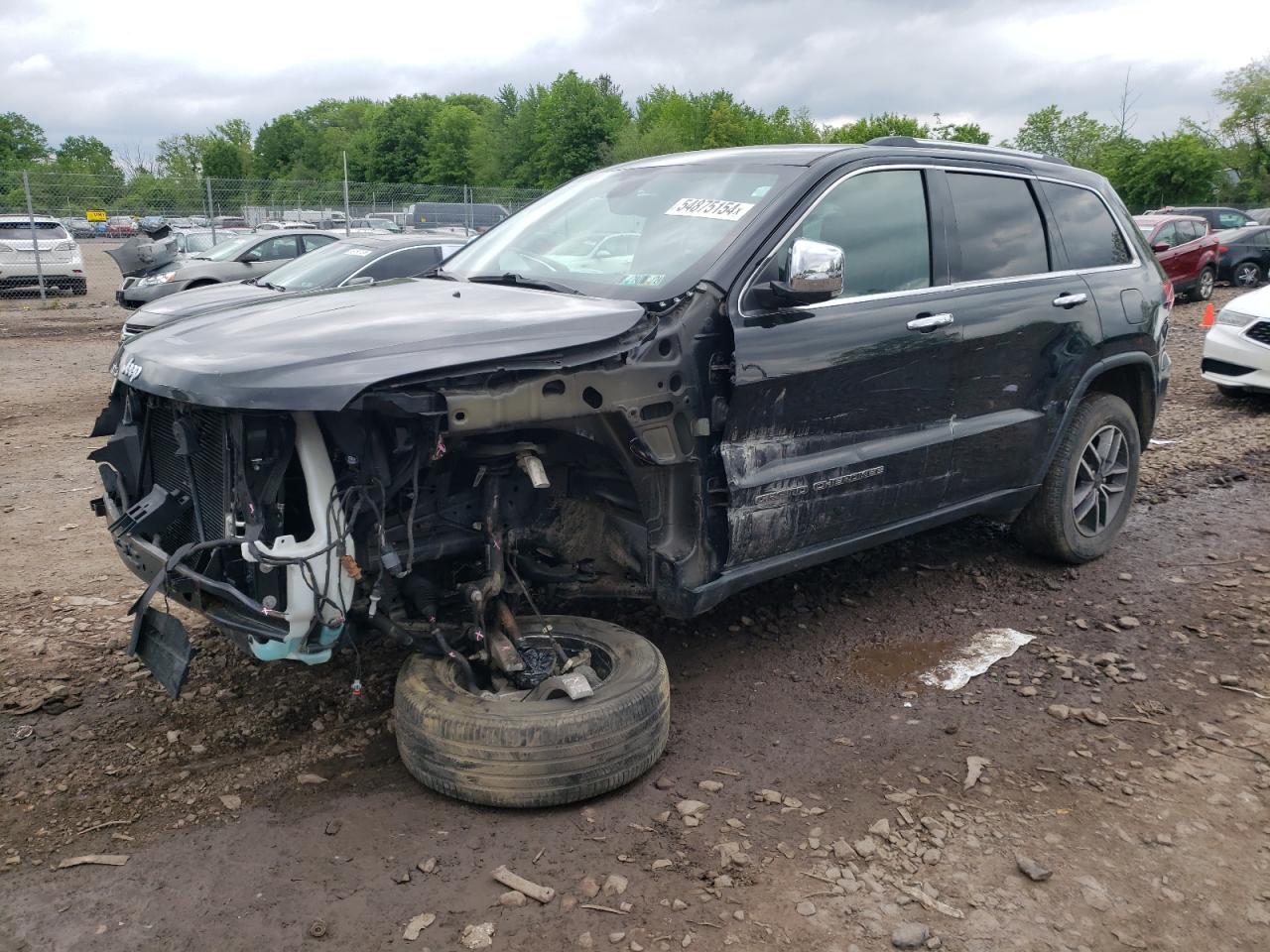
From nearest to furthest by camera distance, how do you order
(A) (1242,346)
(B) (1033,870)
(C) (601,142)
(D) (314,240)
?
1. (B) (1033,870)
2. (A) (1242,346)
3. (D) (314,240)
4. (C) (601,142)

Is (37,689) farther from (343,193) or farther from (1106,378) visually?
(343,193)

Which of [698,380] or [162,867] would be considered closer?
[162,867]

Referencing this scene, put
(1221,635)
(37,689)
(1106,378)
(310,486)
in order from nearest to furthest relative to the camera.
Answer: (310,486) < (37,689) < (1221,635) < (1106,378)

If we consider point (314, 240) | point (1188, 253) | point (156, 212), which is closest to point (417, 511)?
point (314, 240)

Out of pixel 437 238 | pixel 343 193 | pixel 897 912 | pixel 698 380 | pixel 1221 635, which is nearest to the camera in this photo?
pixel 897 912

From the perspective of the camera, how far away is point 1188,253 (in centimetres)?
1872

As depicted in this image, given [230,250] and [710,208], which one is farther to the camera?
[230,250]

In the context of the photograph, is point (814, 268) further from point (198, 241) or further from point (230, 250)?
point (198, 241)

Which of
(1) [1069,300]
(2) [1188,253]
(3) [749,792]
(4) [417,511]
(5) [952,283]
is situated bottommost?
(3) [749,792]

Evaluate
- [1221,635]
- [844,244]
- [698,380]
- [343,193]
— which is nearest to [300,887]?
[698,380]

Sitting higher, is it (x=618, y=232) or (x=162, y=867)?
(x=618, y=232)

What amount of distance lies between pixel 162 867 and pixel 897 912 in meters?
2.02

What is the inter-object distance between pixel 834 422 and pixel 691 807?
59.8 inches

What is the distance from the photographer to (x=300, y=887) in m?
2.82
